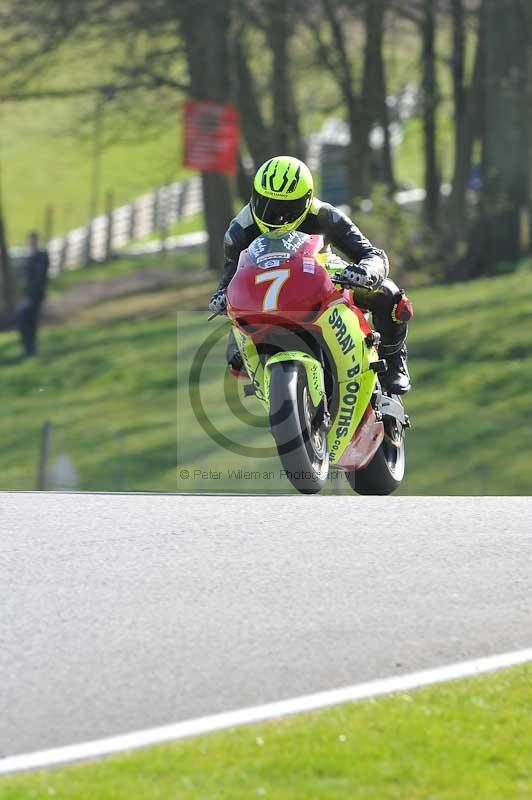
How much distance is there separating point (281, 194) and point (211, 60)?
62.6 ft

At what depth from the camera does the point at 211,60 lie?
2633 centimetres

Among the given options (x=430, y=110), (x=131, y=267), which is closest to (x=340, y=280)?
(x=430, y=110)

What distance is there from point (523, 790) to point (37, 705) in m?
1.77

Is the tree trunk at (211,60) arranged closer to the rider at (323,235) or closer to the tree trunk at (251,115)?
the tree trunk at (251,115)

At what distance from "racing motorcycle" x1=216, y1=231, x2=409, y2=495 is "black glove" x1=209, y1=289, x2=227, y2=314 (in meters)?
0.22

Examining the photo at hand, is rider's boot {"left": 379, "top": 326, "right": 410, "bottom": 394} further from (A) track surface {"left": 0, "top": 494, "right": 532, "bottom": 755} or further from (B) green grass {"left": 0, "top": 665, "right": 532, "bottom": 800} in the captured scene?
(B) green grass {"left": 0, "top": 665, "right": 532, "bottom": 800}

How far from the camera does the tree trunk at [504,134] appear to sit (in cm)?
2572

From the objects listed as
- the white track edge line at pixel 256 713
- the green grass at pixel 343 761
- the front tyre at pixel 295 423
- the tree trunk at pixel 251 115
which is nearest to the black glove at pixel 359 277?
the front tyre at pixel 295 423

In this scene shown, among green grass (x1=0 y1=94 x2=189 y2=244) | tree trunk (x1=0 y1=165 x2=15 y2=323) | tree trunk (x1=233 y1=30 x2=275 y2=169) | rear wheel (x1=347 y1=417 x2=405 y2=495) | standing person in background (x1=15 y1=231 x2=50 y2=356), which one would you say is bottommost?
green grass (x1=0 y1=94 x2=189 y2=244)

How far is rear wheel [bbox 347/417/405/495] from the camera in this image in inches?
345

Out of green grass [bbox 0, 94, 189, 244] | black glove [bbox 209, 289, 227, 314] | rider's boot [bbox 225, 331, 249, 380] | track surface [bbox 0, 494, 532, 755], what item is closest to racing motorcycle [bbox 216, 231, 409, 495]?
rider's boot [bbox 225, 331, 249, 380]

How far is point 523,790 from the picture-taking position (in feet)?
15.4

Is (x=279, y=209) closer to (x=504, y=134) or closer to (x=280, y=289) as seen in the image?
(x=280, y=289)

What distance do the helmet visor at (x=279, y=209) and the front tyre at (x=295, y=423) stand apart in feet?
2.91
